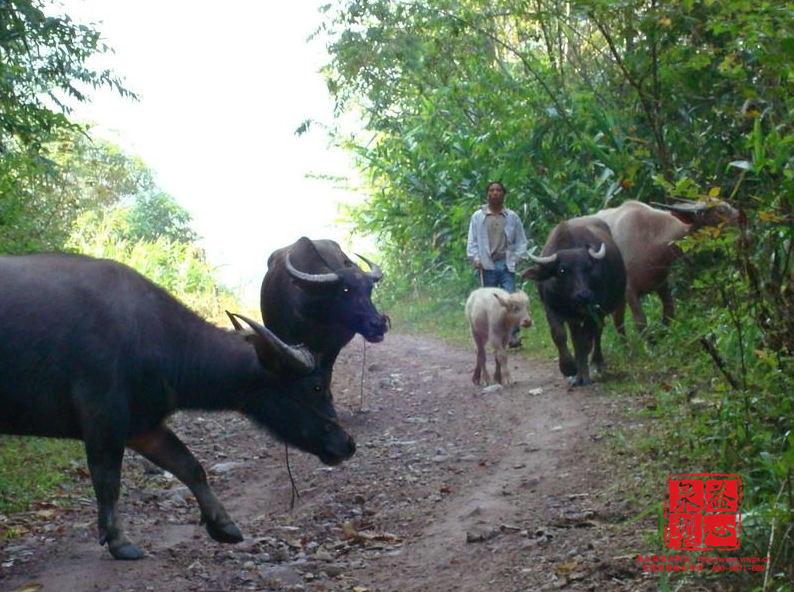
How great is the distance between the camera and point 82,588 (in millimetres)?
5270

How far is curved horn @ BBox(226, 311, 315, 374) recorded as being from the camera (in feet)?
20.3

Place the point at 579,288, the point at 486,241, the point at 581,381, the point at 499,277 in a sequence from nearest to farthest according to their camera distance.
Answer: the point at 579,288 → the point at 581,381 → the point at 486,241 → the point at 499,277

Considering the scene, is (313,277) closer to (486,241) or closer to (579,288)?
(579,288)

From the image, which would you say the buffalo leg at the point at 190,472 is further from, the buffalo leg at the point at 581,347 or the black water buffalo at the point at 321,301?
the buffalo leg at the point at 581,347

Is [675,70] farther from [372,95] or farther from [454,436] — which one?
[372,95]

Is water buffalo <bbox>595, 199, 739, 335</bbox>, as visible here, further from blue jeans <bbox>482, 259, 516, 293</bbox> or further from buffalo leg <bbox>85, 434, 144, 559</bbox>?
buffalo leg <bbox>85, 434, 144, 559</bbox>

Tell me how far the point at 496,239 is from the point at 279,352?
6.51 meters

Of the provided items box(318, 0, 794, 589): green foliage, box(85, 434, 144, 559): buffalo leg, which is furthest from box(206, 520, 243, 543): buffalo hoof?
box(318, 0, 794, 589): green foliage

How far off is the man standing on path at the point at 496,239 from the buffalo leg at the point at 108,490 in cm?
709

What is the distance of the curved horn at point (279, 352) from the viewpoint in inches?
243

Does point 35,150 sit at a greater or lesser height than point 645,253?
greater

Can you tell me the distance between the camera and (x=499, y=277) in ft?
41.6

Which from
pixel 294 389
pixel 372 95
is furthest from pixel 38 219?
pixel 372 95

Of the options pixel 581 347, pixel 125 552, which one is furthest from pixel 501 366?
pixel 125 552
